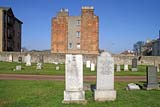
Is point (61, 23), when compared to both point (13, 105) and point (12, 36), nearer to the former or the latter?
point (12, 36)

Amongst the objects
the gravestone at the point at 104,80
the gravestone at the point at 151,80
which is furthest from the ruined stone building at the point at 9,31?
the gravestone at the point at 104,80

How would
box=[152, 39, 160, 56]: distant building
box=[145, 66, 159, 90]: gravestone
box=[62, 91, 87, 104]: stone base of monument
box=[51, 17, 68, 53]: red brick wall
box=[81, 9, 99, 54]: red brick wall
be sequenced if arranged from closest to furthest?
box=[62, 91, 87, 104]: stone base of monument < box=[145, 66, 159, 90]: gravestone < box=[81, 9, 99, 54]: red brick wall < box=[51, 17, 68, 53]: red brick wall < box=[152, 39, 160, 56]: distant building

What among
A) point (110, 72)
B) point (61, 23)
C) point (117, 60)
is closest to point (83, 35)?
point (61, 23)

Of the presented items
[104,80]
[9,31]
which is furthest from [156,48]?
[104,80]

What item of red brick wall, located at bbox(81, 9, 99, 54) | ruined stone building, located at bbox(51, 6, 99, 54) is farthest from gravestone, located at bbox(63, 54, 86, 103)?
red brick wall, located at bbox(81, 9, 99, 54)

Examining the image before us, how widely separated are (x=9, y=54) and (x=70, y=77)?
149ft

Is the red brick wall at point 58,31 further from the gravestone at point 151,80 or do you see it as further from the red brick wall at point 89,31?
the gravestone at point 151,80

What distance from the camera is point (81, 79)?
38.7 ft

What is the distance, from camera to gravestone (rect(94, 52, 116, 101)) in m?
12.1

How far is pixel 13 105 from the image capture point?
35.1 feet

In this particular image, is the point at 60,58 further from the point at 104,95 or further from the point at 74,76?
the point at 74,76

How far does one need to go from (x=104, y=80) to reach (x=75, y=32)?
5261cm

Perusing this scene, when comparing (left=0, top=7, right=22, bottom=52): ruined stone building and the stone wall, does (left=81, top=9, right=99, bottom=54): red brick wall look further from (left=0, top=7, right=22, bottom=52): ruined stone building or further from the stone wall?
(left=0, top=7, right=22, bottom=52): ruined stone building

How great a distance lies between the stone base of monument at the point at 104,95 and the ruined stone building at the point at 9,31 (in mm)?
54020
